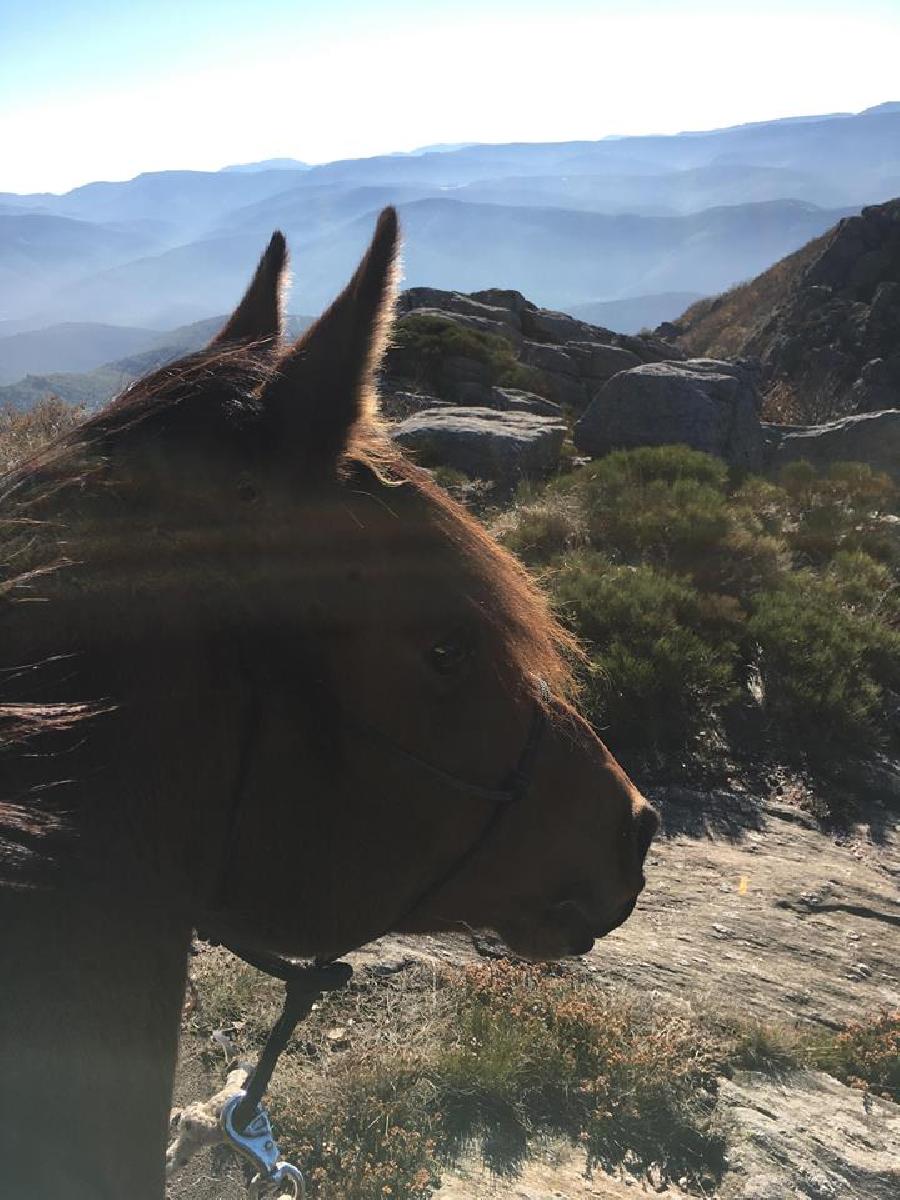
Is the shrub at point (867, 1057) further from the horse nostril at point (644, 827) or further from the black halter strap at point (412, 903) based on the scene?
the black halter strap at point (412, 903)

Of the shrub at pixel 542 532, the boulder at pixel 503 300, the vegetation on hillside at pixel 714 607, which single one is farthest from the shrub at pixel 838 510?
the boulder at pixel 503 300

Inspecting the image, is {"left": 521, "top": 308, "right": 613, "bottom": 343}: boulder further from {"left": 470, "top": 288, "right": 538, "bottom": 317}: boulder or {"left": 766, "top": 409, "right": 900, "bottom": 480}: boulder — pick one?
{"left": 766, "top": 409, "right": 900, "bottom": 480}: boulder

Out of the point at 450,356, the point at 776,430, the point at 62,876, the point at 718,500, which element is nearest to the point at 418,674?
the point at 62,876

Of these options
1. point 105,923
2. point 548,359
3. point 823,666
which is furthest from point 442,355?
point 105,923

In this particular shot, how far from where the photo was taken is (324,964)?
1.40m

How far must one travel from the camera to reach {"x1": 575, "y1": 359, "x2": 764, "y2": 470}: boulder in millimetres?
10914

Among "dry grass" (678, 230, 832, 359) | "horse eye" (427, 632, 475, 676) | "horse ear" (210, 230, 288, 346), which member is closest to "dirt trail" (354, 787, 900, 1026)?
"horse eye" (427, 632, 475, 676)

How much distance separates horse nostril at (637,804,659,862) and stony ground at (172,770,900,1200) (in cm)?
116

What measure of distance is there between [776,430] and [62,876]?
1392 cm

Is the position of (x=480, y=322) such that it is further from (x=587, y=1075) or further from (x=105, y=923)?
(x=105, y=923)

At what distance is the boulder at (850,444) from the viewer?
11445 mm

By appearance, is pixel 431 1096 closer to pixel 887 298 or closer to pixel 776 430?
pixel 776 430

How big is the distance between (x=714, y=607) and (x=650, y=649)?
988mm

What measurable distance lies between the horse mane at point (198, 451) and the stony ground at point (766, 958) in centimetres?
173
